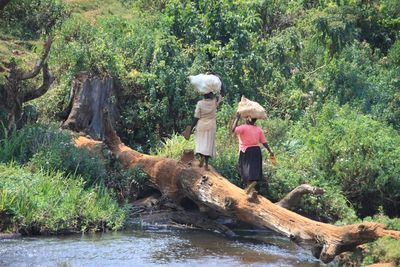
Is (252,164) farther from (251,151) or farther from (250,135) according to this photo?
(250,135)

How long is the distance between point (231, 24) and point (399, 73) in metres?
4.19

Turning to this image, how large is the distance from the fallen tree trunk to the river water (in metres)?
0.43

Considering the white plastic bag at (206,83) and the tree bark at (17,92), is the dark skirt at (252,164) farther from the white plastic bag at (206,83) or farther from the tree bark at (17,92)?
the tree bark at (17,92)

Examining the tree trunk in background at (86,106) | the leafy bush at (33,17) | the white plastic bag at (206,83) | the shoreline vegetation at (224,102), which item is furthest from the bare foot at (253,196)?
the leafy bush at (33,17)

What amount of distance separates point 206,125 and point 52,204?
272 centimetres

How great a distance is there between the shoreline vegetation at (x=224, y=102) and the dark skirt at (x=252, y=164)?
5.48 ft

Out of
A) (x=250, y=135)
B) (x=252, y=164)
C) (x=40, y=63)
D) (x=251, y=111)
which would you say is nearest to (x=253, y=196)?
(x=252, y=164)

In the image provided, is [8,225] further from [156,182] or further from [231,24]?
[231,24]

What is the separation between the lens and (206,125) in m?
11.9

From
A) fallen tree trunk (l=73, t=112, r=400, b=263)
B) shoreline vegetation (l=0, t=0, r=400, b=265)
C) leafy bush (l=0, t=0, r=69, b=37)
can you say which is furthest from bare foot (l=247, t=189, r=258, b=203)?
leafy bush (l=0, t=0, r=69, b=37)

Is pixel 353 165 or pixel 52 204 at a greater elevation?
pixel 353 165

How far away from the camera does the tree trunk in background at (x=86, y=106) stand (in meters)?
14.2

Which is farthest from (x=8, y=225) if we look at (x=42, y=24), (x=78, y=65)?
(x=42, y=24)

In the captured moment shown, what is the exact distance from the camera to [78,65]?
15211mm
